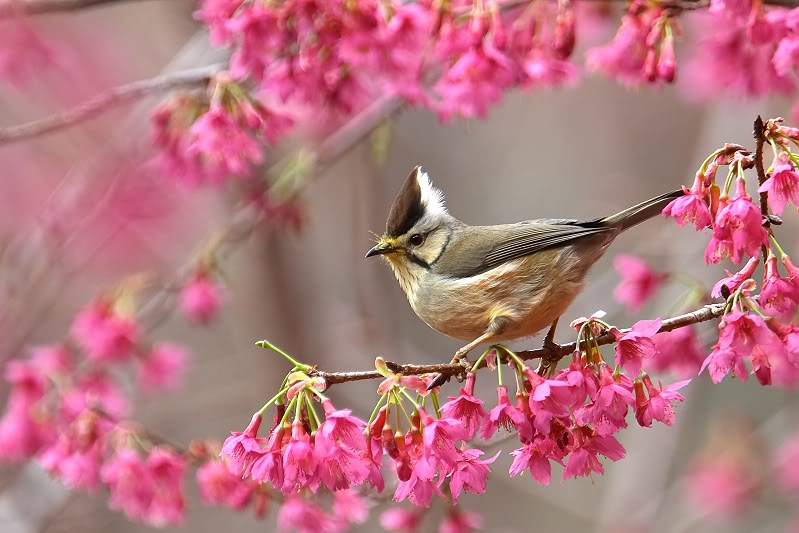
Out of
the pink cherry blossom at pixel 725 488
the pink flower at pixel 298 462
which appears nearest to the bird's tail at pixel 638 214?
the pink flower at pixel 298 462

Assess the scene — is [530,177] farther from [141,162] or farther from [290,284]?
[141,162]

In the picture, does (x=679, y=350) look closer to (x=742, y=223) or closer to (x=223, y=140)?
(x=742, y=223)

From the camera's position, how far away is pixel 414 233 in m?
3.15

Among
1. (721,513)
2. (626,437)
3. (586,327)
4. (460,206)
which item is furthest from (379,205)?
(586,327)

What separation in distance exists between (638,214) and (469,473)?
3.17 ft

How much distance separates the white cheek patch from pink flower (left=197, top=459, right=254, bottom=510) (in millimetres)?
1039

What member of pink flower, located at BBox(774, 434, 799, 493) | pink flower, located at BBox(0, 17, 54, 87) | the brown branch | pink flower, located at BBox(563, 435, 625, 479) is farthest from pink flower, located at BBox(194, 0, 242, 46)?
pink flower, located at BBox(774, 434, 799, 493)

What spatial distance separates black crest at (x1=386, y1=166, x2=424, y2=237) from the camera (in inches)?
122

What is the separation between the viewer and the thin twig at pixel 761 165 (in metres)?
1.92

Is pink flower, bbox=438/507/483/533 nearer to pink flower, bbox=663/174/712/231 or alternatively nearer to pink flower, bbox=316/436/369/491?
pink flower, bbox=316/436/369/491

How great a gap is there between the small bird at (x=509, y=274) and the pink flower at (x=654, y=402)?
1.73ft

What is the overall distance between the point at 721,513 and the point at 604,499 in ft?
6.65

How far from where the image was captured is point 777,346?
1.98m

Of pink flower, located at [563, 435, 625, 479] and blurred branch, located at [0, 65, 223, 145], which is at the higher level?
blurred branch, located at [0, 65, 223, 145]
